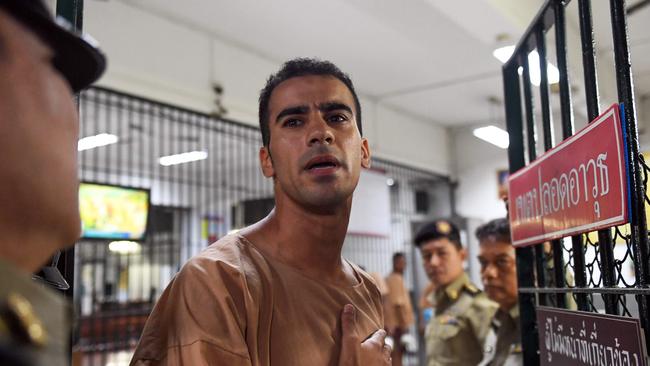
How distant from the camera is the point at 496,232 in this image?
116 inches

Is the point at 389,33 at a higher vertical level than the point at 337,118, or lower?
higher

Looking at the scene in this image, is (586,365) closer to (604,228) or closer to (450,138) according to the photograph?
(604,228)

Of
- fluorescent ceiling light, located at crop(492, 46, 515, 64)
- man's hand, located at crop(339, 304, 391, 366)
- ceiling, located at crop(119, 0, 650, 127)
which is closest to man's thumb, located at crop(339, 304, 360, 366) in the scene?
man's hand, located at crop(339, 304, 391, 366)

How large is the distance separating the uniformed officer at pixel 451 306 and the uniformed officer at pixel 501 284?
273 millimetres

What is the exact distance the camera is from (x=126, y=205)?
4398 mm

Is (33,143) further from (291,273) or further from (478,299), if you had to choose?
(478,299)

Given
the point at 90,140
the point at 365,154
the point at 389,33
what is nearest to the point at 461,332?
the point at 365,154

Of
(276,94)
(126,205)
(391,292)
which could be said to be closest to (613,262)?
(276,94)

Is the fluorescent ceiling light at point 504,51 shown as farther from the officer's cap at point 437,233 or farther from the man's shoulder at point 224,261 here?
the man's shoulder at point 224,261

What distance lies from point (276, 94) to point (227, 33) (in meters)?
3.93

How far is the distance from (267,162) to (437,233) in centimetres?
248

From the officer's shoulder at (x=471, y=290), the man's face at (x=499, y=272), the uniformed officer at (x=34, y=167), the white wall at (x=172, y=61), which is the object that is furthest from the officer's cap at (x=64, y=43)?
the white wall at (x=172, y=61)

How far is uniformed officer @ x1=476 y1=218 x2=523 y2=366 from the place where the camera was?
2.74 meters

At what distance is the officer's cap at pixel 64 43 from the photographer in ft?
1.82
